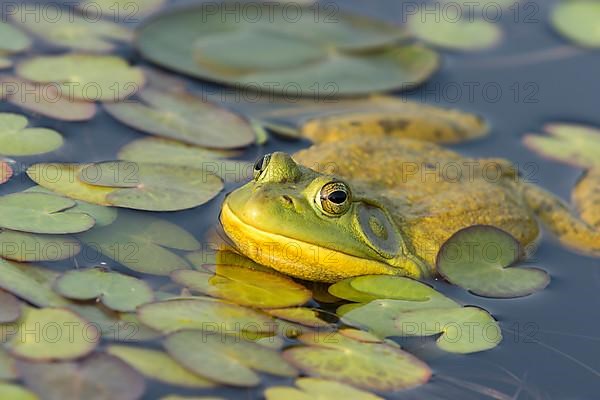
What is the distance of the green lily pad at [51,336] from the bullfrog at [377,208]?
107cm

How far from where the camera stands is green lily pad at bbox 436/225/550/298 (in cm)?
567

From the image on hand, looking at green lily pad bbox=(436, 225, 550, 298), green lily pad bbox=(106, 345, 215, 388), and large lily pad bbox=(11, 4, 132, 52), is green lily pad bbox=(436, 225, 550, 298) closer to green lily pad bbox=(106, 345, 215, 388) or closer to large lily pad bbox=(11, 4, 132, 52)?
green lily pad bbox=(106, 345, 215, 388)

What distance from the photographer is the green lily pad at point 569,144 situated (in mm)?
7393

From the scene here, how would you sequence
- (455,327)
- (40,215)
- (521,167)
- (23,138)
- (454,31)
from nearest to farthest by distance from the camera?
(455,327)
(40,215)
(23,138)
(521,167)
(454,31)

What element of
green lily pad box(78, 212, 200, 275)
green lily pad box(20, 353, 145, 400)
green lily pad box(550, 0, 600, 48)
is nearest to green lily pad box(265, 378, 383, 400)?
green lily pad box(20, 353, 145, 400)

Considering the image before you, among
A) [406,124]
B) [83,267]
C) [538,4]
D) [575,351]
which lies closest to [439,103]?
[406,124]

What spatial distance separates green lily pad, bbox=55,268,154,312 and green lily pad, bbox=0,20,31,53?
9.72 feet

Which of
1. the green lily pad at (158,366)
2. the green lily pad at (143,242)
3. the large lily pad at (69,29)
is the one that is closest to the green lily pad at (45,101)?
the large lily pad at (69,29)

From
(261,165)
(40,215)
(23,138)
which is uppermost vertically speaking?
(261,165)

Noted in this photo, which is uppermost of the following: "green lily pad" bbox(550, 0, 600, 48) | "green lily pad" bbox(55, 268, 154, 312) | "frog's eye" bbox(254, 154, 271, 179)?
"green lily pad" bbox(550, 0, 600, 48)

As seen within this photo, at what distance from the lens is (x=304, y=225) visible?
5.26 metres

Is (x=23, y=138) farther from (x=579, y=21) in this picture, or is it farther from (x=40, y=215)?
(x=579, y=21)

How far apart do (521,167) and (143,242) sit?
317 cm

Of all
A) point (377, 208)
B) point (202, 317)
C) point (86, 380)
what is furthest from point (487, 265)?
point (86, 380)
